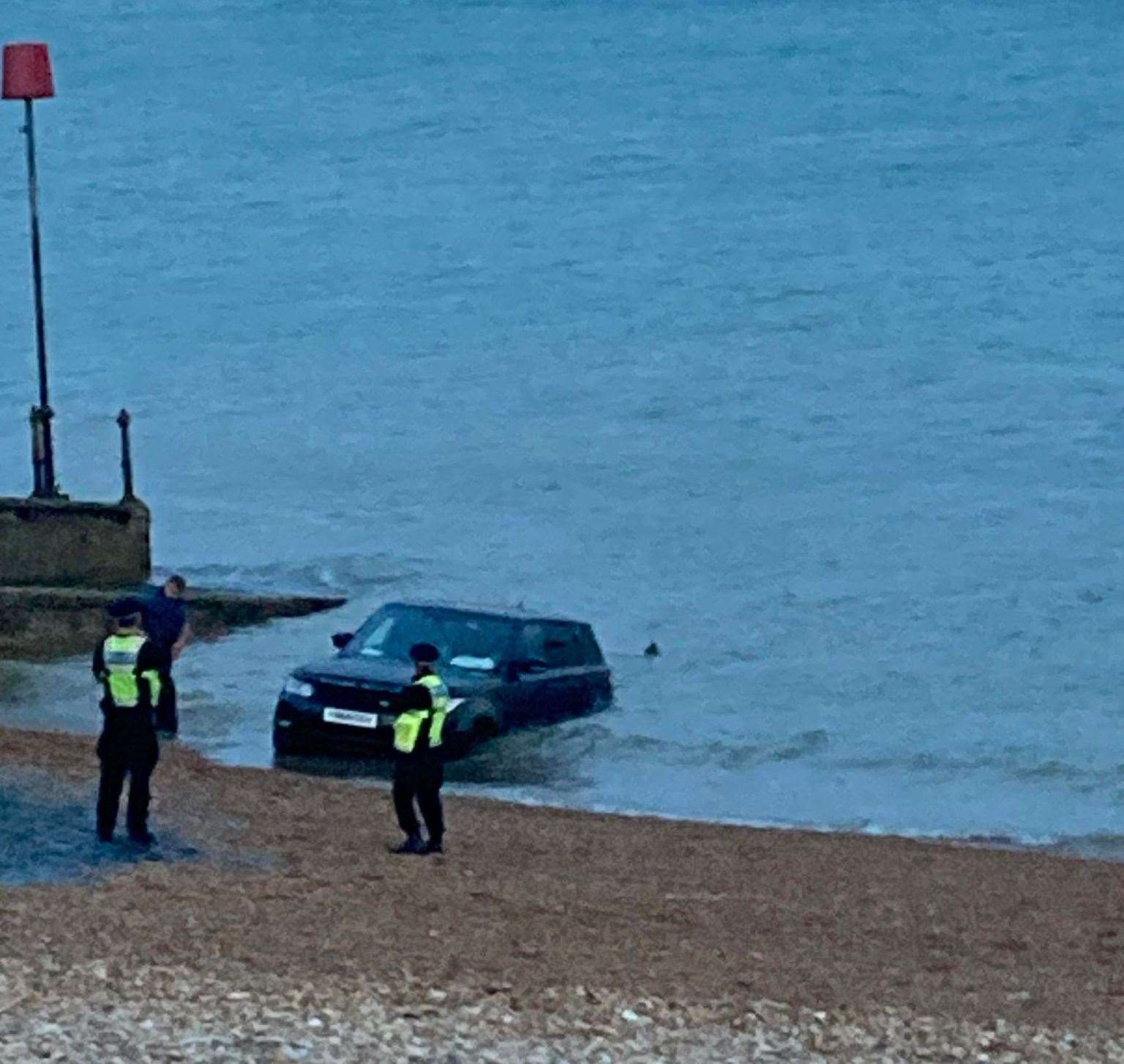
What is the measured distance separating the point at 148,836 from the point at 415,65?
81871 mm

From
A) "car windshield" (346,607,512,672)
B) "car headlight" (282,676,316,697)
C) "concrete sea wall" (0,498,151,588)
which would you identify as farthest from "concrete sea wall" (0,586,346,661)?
"car headlight" (282,676,316,697)

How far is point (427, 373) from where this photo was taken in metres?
64.4

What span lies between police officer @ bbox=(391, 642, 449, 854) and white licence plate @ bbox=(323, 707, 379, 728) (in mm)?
4645

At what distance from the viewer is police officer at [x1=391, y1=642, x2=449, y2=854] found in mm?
16703

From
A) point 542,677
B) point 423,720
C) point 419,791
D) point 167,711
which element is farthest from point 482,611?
point 423,720

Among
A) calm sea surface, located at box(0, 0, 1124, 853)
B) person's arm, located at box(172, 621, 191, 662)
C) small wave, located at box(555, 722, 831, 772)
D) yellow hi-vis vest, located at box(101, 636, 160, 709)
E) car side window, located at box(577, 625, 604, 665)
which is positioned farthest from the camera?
calm sea surface, located at box(0, 0, 1124, 853)

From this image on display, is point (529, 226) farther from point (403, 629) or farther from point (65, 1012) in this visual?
point (65, 1012)

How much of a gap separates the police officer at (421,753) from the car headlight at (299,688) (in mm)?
5084

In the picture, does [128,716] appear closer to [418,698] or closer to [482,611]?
[418,698]

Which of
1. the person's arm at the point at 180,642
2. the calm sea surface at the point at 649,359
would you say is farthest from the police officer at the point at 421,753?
the calm sea surface at the point at 649,359

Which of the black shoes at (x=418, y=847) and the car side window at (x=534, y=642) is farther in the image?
the car side window at (x=534, y=642)

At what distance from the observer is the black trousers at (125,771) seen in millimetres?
16328

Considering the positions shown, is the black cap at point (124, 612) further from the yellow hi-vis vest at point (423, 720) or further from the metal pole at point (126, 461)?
the metal pole at point (126, 461)

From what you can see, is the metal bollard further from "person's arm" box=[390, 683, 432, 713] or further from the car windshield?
"person's arm" box=[390, 683, 432, 713]
